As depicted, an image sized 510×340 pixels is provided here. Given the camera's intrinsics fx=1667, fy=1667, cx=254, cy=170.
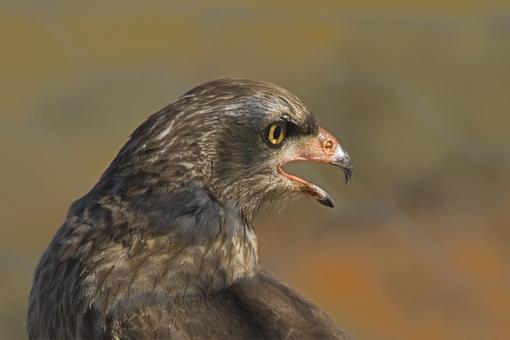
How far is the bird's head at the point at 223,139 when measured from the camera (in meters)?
2.34

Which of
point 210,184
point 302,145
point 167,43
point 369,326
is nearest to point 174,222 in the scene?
point 210,184

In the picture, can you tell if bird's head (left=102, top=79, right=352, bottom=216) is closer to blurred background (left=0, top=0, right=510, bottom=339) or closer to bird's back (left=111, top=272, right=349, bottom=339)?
bird's back (left=111, top=272, right=349, bottom=339)

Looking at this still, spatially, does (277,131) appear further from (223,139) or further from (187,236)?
(187,236)

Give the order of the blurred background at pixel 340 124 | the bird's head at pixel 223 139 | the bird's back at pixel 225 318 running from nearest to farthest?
1. the bird's back at pixel 225 318
2. the bird's head at pixel 223 139
3. the blurred background at pixel 340 124

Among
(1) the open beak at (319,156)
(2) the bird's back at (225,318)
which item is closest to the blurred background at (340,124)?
(1) the open beak at (319,156)

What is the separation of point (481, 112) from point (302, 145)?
2277 millimetres

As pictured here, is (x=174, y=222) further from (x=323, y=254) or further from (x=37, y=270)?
(x=323, y=254)

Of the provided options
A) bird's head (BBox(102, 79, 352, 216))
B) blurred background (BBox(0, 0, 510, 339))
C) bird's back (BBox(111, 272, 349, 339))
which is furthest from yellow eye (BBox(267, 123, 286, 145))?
blurred background (BBox(0, 0, 510, 339))

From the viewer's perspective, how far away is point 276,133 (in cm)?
240

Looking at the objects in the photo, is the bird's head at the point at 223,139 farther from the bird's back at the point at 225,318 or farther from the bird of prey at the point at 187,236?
the bird's back at the point at 225,318

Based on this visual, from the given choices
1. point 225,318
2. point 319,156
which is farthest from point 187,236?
point 319,156

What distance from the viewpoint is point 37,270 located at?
2.38 metres

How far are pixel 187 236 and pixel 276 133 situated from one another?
202 millimetres

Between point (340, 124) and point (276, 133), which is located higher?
point (276, 133)
